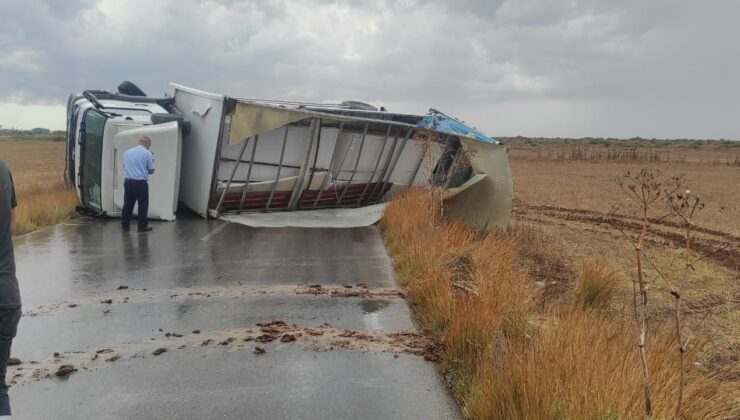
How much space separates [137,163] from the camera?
11086 mm

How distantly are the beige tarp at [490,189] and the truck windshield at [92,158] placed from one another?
7.46 metres

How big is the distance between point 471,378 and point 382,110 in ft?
46.1

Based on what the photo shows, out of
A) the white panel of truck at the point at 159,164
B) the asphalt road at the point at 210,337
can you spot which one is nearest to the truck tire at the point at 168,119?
the white panel of truck at the point at 159,164

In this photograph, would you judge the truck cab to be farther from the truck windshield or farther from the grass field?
the grass field

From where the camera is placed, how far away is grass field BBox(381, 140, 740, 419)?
352 cm

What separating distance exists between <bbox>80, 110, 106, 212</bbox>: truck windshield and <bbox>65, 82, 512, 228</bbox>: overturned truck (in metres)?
0.02

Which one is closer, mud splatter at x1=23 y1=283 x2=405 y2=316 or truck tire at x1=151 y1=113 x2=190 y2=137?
mud splatter at x1=23 y1=283 x2=405 y2=316

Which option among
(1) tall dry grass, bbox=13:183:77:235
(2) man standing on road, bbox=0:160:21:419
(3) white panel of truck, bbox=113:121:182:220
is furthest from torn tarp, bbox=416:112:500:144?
(2) man standing on road, bbox=0:160:21:419

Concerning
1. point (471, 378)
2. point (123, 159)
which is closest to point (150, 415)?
point (471, 378)

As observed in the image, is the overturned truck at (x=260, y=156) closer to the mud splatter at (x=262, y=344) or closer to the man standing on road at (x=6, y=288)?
the mud splatter at (x=262, y=344)

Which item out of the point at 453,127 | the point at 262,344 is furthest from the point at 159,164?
the point at 262,344

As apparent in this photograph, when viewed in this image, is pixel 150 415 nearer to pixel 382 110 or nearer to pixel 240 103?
pixel 240 103

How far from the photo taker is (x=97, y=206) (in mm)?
12539

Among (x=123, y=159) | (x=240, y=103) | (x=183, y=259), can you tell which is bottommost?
(x=183, y=259)
